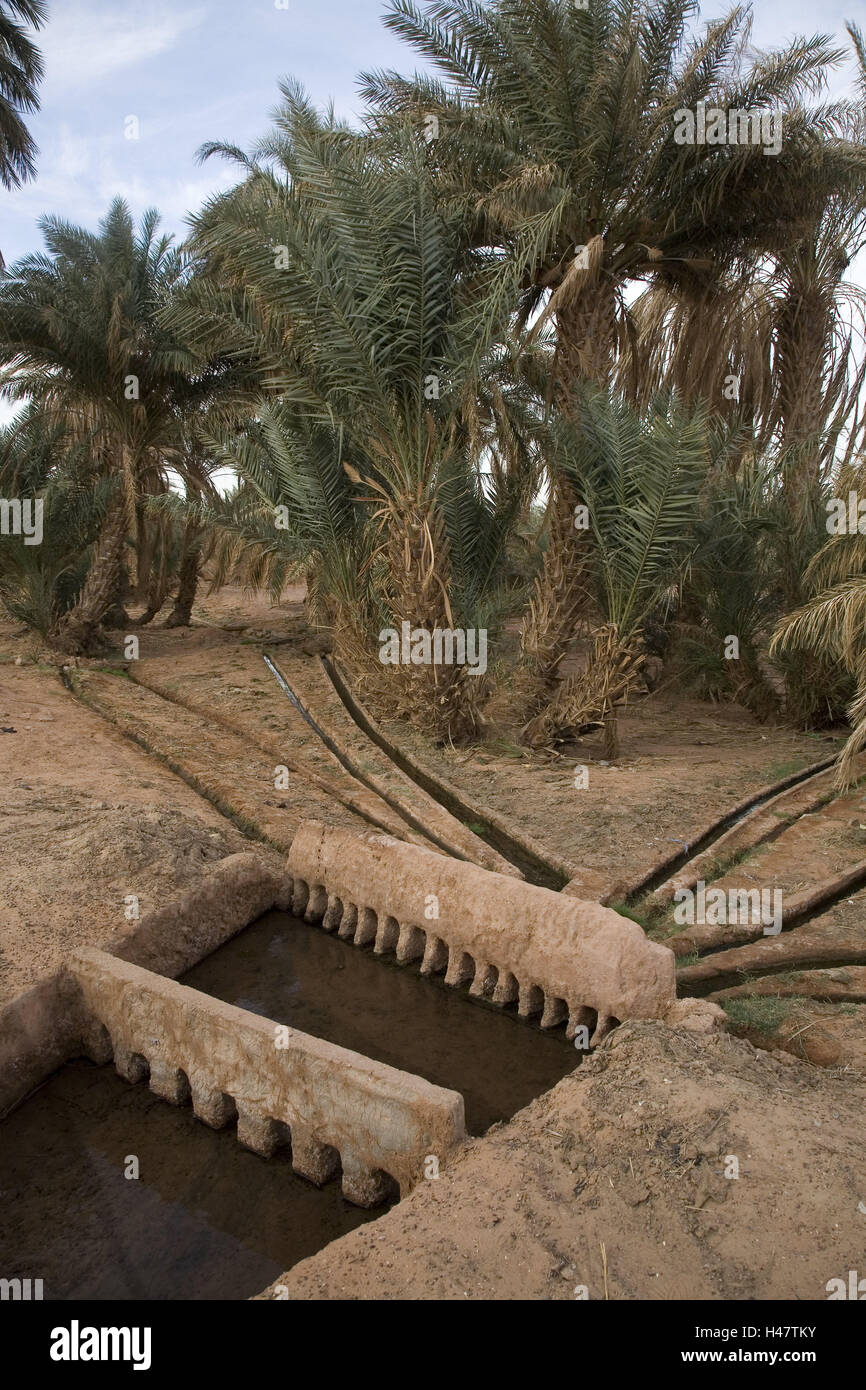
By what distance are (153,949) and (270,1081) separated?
63.0 inches

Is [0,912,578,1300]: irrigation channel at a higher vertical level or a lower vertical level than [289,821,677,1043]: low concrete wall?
lower

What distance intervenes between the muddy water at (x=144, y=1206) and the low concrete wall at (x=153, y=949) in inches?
7.0

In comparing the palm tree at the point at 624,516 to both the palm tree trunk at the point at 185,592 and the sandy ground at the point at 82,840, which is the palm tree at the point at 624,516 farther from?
the palm tree trunk at the point at 185,592

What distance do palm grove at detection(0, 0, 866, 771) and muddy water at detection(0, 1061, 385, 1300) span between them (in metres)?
4.96

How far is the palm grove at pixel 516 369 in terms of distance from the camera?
319 inches

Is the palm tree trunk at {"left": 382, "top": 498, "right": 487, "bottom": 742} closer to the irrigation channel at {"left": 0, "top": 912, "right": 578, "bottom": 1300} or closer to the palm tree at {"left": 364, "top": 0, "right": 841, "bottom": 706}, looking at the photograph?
the palm tree at {"left": 364, "top": 0, "right": 841, "bottom": 706}

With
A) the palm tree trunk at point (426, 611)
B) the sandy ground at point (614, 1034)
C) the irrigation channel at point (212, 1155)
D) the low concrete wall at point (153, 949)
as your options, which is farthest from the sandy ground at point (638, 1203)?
the palm tree trunk at point (426, 611)

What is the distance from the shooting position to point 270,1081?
388 cm

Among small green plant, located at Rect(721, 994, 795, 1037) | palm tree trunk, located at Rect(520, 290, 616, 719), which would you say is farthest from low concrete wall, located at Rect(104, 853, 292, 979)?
palm tree trunk, located at Rect(520, 290, 616, 719)

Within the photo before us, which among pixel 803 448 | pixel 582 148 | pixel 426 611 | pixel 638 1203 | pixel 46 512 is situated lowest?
pixel 638 1203

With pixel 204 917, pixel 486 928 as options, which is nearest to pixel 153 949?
pixel 204 917

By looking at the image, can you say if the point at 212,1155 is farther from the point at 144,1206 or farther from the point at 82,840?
the point at 82,840

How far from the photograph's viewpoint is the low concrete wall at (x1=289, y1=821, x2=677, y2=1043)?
14.4 feet
